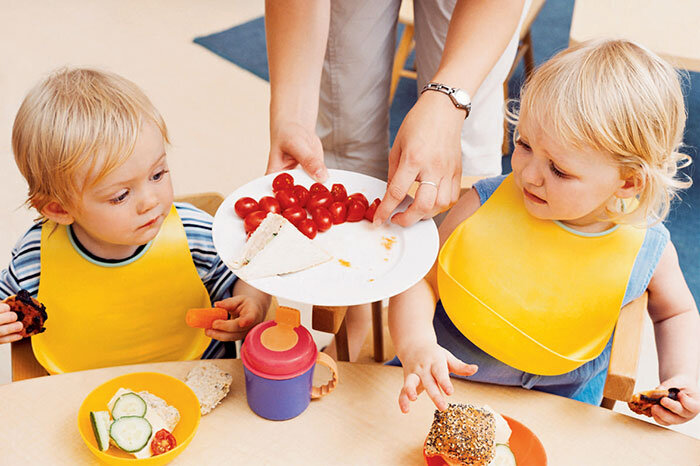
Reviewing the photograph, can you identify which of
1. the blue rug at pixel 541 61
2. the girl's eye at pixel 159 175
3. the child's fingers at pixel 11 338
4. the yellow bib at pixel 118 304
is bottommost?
the blue rug at pixel 541 61

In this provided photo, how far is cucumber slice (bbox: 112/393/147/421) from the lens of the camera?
1.07 meters

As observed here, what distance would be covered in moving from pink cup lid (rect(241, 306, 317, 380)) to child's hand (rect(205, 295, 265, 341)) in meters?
0.20

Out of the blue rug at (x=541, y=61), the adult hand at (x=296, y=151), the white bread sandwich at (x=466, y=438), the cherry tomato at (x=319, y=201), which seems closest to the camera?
the white bread sandwich at (x=466, y=438)

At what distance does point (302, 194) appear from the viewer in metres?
1.34

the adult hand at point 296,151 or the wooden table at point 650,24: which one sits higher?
the adult hand at point 296,151

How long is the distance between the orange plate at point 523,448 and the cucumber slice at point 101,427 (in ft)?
1.63

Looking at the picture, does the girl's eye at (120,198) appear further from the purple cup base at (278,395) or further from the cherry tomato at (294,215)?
the purple cup base at (278,395)

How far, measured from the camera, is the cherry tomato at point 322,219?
1.28 m

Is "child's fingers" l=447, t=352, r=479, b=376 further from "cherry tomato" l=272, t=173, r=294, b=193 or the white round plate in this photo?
"cherry tomato" l=272, t=173, r=294, b=193

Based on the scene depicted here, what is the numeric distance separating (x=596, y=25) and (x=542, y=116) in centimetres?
189

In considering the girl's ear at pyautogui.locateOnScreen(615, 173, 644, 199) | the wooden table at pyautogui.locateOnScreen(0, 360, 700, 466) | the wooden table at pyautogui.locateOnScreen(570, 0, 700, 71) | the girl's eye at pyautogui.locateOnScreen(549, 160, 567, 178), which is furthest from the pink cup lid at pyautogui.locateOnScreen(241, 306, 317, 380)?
the wooden table at pyautogui.locateOnScreen(570, 0, 700, 71)

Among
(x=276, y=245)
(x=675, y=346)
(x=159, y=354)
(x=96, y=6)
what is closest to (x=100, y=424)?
(x=276, y=245)

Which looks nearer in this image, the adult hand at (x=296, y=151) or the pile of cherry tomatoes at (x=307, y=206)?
the pile of cherry tomatoes at (x=307, y=206)

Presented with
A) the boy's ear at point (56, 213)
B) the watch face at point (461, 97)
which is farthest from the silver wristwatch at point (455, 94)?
the boy's ear at point (56, 213)
